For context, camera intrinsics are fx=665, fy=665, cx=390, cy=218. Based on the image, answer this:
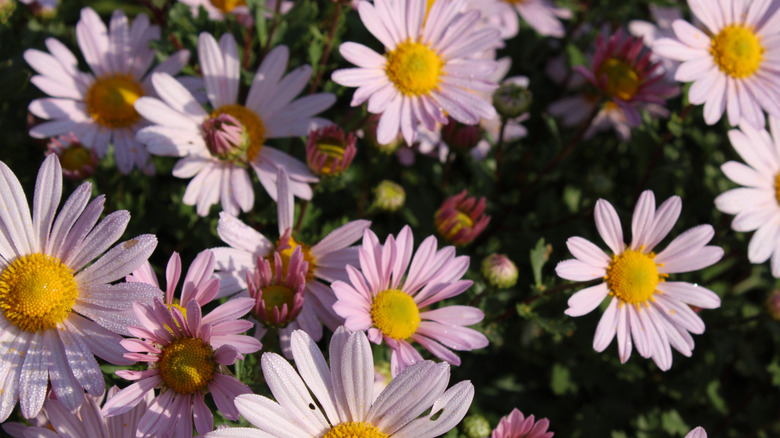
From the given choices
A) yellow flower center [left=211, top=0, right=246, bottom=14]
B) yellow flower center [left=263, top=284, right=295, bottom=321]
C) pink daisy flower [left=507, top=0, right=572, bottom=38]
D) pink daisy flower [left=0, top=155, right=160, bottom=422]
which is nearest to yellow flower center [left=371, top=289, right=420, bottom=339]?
yellow flower center [left=263, top=284, right=295, bottom=321]

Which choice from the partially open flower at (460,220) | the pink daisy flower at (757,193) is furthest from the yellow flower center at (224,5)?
the pink daisy flower at (757,193)

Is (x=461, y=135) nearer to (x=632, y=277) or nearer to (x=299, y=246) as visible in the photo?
(x=632, y=277)

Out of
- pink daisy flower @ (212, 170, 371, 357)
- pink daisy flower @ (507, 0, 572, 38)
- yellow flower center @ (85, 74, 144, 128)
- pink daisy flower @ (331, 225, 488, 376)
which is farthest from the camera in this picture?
pink daisy flower @ (507, 0, 572, 38)

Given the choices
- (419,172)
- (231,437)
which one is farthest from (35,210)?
(419,172)

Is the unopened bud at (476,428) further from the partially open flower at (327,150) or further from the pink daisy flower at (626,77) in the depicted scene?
the pink daisy flower at (626,77)

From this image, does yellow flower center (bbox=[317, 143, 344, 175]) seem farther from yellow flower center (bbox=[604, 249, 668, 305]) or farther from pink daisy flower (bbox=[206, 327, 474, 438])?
yellow flower center (bbox=[604, 249, 668, 305])

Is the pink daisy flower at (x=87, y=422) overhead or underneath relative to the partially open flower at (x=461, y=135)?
underneath
